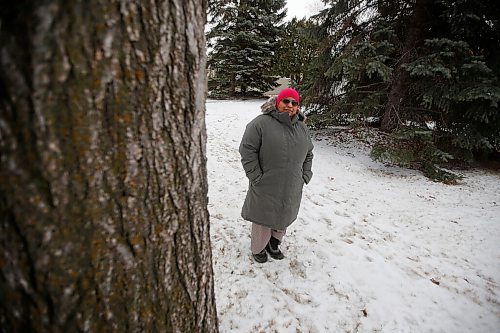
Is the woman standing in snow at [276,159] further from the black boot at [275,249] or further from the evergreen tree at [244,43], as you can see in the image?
the evergreen tree at [244,43]

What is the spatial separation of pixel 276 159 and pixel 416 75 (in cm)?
730

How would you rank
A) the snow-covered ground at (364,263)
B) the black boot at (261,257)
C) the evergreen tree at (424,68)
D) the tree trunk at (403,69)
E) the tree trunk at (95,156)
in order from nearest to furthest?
the tree trunk at (95,156) < the snow-covered ground at (364,263) < the black boot at (261,257) < the evergreen tree at (424,68) < the tree trunk at (403,69)

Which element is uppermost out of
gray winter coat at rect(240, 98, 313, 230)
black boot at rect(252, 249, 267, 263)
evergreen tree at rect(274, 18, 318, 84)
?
evergreen tree at rect(274, 18, 318, 84)

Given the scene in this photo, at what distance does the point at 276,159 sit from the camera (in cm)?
252

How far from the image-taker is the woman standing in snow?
8.28ft

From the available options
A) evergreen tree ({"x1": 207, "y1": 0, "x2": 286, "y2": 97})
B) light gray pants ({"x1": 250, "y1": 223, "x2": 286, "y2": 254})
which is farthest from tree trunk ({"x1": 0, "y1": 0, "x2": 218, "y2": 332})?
evergreen tree ({"x1": 207, "y1": 0, "x2": 286, "y2": 97})

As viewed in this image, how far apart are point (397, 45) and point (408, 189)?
464cm

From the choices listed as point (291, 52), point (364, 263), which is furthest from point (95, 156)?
point (291, 52)

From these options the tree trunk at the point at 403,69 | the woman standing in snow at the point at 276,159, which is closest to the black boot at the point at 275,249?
the woman standing in snow at the point at 276,159

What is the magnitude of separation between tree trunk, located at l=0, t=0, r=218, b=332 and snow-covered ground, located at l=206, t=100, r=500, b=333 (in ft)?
5.86

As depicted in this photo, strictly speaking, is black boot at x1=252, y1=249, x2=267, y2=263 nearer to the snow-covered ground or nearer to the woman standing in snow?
the snow-covered ground

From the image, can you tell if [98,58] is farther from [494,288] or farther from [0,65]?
[494,288]

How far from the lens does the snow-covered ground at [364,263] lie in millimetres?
2465

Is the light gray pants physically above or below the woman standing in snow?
below
